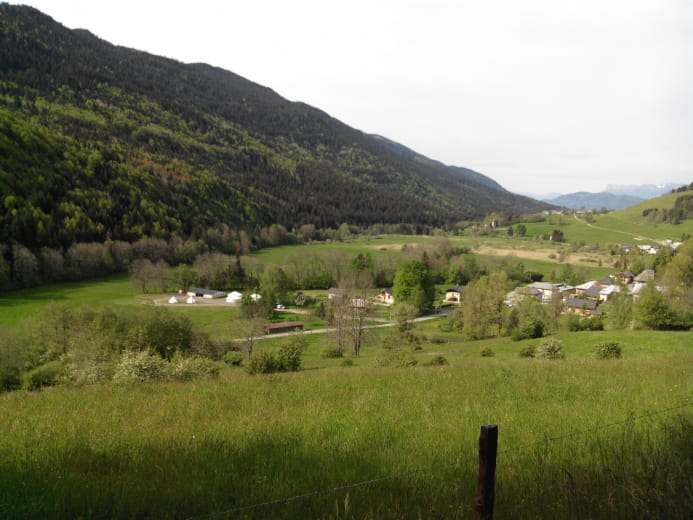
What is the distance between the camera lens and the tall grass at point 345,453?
3.88 m

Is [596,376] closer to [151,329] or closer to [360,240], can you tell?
[151,329]

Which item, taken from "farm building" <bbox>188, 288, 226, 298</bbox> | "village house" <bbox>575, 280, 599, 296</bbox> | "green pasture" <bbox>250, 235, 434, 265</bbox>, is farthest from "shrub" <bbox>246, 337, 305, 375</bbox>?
"village house" <bbox>575, 280, 599, 296</bbox>

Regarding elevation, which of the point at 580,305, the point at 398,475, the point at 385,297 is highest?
the point at 398,475

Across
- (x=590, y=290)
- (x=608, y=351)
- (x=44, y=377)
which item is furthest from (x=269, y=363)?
(x=590, y=290)

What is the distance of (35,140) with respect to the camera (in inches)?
4286

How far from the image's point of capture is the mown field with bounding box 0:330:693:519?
3883 mm

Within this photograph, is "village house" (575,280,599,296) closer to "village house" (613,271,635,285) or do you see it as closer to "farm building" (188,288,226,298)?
"village house" (613,271,635,285)

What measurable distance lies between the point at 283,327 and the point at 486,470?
204 ft

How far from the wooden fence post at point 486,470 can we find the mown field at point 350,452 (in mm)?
719

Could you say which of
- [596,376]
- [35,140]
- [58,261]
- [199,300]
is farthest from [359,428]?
[35,140]

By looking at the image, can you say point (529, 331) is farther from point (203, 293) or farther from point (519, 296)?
point (203, 293)

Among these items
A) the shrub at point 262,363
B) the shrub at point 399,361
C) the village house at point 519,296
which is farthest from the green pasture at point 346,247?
the shrub at point 262,363

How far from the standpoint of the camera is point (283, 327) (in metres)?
63.1

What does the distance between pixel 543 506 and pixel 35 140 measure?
147m
